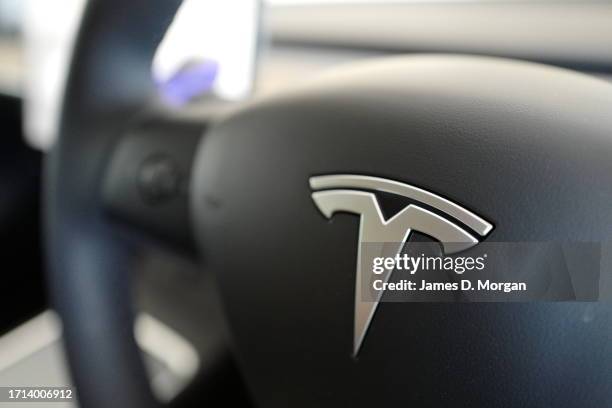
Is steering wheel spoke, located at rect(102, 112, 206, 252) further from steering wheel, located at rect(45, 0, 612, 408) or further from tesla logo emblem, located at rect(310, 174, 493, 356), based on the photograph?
tesla logo emblem, located at rect(310, 174, 493, 356)

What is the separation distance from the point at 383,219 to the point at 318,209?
2.1 inches

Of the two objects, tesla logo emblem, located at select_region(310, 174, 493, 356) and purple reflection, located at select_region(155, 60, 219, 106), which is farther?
purple reflection, located at select_region(155, 60, 219, 106)

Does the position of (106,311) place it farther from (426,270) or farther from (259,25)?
(259,25)

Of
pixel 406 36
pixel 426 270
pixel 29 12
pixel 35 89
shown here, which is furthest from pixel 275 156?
pixel 29 12

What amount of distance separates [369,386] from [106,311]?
25cm

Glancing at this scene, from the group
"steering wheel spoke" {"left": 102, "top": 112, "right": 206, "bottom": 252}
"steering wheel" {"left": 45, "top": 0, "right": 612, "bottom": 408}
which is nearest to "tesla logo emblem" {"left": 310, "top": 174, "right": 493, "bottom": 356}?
"steering wheel" {"left": 45, "top": 0, "right": 612, "bottom": 408}

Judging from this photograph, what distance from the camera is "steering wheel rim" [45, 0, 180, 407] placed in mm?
530

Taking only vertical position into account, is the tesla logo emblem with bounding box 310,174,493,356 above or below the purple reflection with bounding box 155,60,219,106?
below

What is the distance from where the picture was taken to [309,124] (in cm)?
47

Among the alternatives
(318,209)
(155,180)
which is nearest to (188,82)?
(155,180)

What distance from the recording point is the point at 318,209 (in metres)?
0.44

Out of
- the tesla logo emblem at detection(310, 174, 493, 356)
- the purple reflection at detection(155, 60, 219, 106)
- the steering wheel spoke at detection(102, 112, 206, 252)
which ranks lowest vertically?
the tesla logo emblem at detection(310, 174, 493, 356)

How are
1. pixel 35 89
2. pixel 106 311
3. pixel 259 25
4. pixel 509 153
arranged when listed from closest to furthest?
1. pixel 509 153
2. pixel 106 311
3. pixel 259 25
4. pixel 35 89

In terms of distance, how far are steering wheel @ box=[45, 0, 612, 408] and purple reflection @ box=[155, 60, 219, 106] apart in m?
0.06
